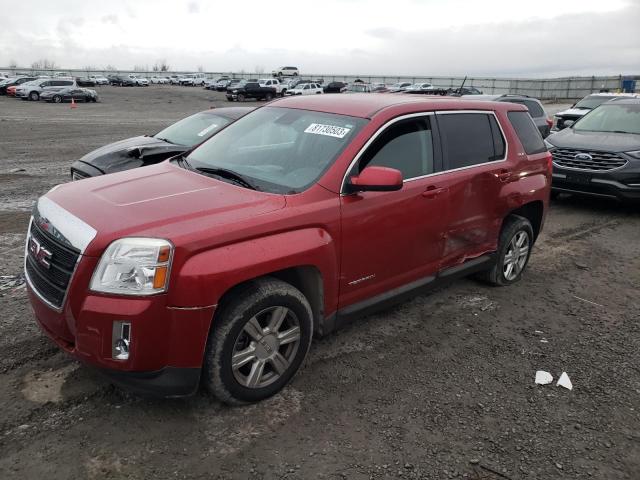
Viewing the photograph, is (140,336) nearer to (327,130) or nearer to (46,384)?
(46,384)

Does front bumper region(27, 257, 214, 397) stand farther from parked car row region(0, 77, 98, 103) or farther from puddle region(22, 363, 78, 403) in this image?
parked car row region(0, 77, 98, 103)

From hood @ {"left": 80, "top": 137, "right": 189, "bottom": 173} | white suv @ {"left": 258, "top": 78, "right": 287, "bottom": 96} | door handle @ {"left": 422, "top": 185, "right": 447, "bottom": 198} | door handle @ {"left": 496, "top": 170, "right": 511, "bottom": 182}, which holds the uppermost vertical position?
white suv @ {"left": 258, "top": 78, "right": 287, "bottom": 96}

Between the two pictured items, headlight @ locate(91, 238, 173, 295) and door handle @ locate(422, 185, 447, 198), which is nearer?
headlight @ locate(91, 238, 173, 295)

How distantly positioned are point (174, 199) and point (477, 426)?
7.57 feet

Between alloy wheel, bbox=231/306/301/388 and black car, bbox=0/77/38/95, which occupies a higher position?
black car, bbox=0/77/38/95

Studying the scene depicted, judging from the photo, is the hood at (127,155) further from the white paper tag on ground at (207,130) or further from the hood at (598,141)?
the hood at (598,141)

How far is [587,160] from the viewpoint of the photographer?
8359 mm

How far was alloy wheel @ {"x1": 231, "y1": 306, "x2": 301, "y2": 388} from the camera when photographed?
312cm

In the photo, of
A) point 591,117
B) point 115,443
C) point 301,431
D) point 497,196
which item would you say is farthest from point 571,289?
point 591,117

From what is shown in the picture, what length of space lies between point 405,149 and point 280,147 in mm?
943

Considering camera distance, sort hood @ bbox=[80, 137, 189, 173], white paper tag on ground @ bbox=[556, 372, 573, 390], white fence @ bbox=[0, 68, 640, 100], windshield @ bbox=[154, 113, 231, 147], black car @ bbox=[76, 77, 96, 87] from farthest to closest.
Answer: black car @ bbox=[76, 77, 96, 87]
white fence @ bbox=[0, 68, 640, 100]
windshield @ bbox=[154, 113, 231, 147]
hood @ bbox=[80, 137, 189, 173]
white paper tag on ground @ bbox=[556, 372, 573, 390]

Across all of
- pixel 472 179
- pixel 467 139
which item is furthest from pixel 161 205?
pixel 467 139

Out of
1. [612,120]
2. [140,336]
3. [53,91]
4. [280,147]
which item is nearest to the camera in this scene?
[140,336]

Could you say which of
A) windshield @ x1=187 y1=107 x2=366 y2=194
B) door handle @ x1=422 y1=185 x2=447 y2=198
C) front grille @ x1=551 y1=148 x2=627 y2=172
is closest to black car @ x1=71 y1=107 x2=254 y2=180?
windshield @ x1=187 y1=107 x2=366 y2=194
